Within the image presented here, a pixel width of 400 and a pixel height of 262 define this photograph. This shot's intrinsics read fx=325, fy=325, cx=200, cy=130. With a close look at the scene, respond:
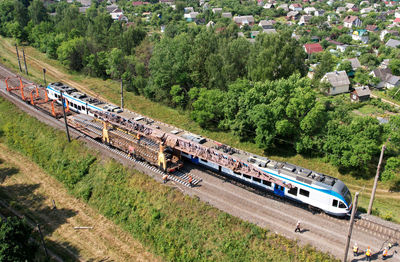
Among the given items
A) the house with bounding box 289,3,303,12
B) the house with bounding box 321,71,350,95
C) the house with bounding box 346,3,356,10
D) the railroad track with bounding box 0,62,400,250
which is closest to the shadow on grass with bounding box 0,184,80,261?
the railroad track with bounding box 0,62,400,250

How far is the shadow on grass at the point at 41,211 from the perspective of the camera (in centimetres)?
3550

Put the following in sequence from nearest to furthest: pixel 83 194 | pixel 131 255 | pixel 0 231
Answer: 1. pixel 0 231
2. pixel 131 255
3. pixel 83 194

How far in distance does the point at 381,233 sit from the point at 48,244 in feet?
115

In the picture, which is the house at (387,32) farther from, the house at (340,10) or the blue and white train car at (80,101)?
the blue and white train car at (80,101)

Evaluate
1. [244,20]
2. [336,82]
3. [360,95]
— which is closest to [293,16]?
[244,20]

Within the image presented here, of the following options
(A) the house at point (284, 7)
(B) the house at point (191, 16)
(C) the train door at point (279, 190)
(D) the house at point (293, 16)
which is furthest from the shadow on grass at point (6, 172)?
(A) the house at point (284, 7)

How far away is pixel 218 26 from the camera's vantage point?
8800cm

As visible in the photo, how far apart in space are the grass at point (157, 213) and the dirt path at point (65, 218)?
3.26 feet

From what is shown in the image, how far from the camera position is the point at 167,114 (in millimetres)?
62719

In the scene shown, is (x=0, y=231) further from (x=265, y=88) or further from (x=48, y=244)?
(x=265, y=88)

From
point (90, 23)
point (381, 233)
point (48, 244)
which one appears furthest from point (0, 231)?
point (90, 23)

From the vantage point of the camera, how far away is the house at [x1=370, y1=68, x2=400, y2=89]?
7869cm

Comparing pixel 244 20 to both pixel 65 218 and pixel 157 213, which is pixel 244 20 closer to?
pixel 157 213

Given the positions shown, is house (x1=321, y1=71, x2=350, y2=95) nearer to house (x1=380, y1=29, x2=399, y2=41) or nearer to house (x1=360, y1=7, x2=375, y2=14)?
house (x1=380, y1=29, x2=399, y2=41)
